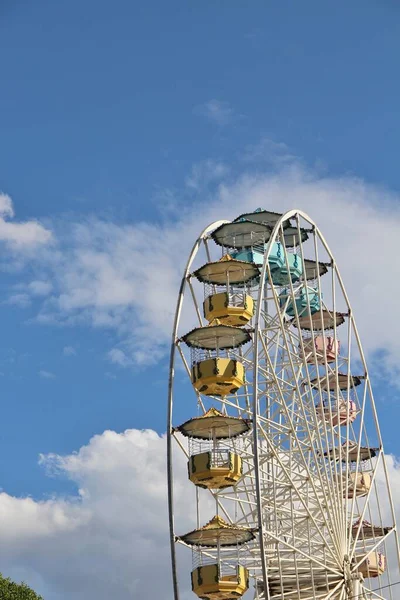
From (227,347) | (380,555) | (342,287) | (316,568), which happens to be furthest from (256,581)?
(342,287)

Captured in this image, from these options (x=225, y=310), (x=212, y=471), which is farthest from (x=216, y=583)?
(x=225, y=310)

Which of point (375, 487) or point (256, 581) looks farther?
point (375, 487)

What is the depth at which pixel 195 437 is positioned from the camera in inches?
2082

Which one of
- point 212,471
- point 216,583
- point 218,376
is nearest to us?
point 216,583

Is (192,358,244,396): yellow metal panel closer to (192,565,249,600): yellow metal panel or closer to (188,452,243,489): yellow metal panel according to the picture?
(188,452,243,489): yellow metal panel

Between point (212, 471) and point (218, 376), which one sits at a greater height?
point (218, 376)

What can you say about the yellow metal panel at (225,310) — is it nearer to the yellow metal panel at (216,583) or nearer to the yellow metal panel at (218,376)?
the yellow metal panel at (218,376)

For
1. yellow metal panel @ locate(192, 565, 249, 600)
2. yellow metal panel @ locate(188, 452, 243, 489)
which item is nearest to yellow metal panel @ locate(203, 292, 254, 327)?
yellow metal panel @ locate(188, 452, 243, 489)

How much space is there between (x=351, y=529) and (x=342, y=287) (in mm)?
13500

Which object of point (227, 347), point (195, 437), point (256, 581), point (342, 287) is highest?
point (342, 287)

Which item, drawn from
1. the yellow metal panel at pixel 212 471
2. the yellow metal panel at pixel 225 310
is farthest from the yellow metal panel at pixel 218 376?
the yellow metal panel at pixel 212 471

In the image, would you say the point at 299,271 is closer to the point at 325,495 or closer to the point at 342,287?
the point at 342,287

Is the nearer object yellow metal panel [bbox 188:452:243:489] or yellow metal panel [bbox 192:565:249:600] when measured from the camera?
yellow metal panel [bbox 192:565:249:600]

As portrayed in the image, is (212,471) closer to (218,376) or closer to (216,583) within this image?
(218,376)
